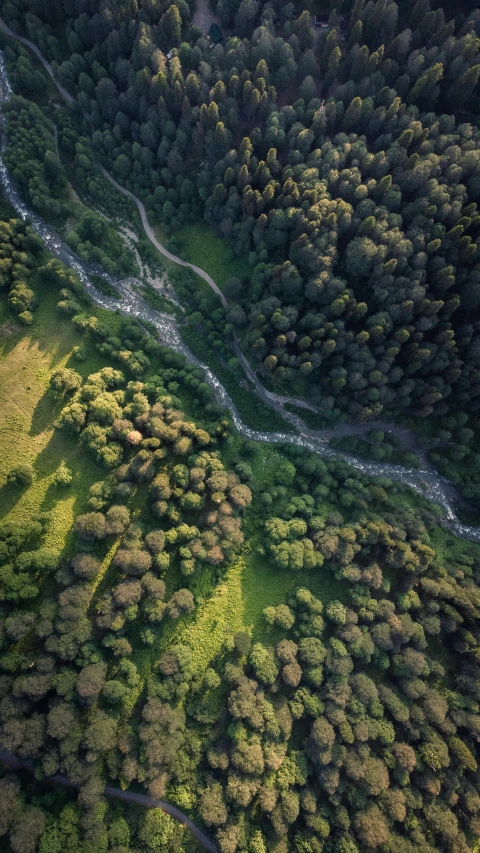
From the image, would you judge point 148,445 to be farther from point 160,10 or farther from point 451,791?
point 160,10

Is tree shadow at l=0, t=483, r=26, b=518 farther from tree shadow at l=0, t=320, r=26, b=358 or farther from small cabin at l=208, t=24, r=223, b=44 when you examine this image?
small cabin at l=208, t=24, r=223, b=44

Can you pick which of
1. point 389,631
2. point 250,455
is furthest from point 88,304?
point 389,631

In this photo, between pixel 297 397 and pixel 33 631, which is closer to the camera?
pixel 33 631

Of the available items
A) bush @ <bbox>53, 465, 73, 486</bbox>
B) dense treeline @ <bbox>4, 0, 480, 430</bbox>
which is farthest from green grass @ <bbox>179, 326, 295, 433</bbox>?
bush @ <bbox>53, 465, 73, 486</bbox>

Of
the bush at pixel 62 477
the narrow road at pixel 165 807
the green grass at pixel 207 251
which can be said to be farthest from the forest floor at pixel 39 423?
the narrow road at pixel 165 807

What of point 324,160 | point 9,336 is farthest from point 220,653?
point 324,160
